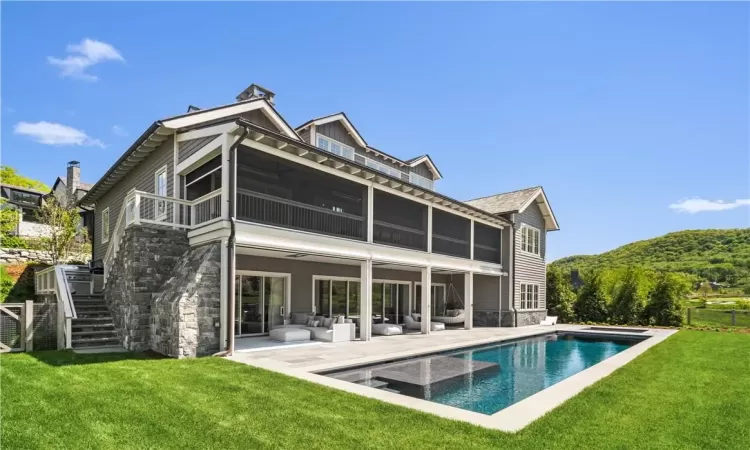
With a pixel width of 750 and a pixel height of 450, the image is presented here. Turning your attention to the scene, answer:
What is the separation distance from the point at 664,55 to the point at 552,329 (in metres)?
13.3

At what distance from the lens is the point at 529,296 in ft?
82.9

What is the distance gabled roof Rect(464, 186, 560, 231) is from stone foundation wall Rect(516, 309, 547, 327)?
18.2 feet

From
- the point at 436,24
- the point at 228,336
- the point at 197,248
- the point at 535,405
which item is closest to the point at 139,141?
the point at 197,248

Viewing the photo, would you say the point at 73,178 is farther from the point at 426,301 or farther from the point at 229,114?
the point at 426,301

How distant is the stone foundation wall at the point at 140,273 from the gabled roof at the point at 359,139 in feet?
27.5

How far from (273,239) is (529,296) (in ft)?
59.9

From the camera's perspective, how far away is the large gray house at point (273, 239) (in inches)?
426

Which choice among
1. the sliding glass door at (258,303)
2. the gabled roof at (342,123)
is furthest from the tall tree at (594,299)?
the sliding glass door at (258,303)

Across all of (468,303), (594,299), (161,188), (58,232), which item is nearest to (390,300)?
(468,303)

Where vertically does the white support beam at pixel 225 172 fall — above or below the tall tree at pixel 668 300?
above

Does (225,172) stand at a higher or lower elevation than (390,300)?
higher

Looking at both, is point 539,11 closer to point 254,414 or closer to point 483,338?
point 483,338

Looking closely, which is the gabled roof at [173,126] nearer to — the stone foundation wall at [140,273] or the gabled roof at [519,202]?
the stone foundation wall at [140,273]

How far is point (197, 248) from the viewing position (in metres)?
11.9
